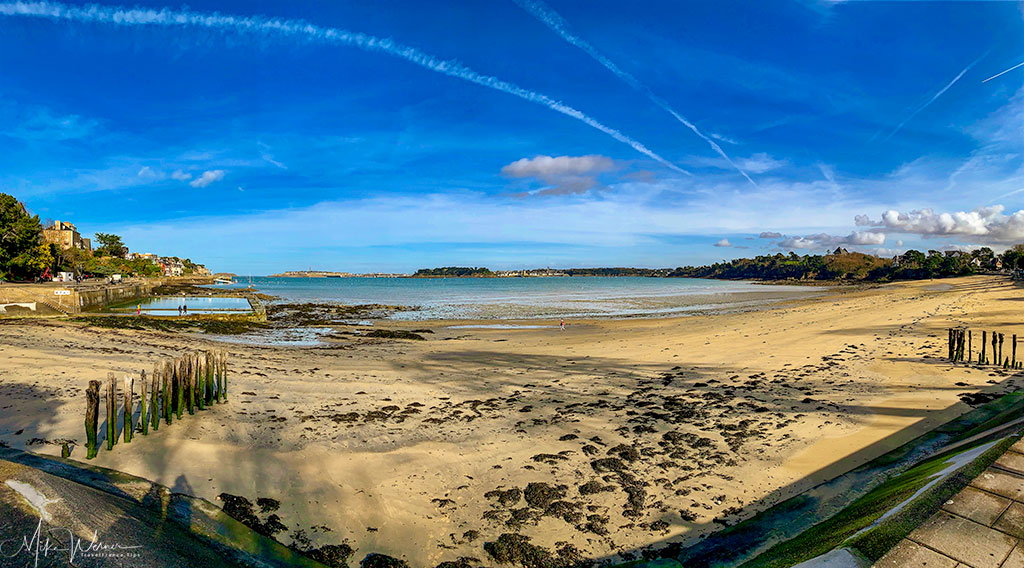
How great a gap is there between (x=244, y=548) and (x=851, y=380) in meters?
12.8

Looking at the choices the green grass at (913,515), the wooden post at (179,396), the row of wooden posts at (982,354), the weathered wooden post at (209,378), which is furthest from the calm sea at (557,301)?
the green grass at (913,515)

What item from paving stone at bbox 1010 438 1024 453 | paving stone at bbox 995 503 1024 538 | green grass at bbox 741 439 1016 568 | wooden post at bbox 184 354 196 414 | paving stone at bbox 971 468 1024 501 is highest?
paving stone at bbox 1010 438 1024 453

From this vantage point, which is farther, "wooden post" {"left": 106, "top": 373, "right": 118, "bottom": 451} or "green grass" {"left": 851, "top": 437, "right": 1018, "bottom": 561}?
"wooden post" {"left": 106, "top": 373, "right": 118, "bottom": 451}

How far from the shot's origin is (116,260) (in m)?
97.1

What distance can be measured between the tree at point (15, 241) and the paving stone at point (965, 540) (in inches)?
2276

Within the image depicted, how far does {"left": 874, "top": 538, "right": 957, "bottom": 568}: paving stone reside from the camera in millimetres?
2449

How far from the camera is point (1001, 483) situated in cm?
304

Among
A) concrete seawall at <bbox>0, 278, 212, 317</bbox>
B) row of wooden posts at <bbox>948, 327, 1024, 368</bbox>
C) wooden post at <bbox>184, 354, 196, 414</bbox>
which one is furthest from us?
concrete seawall at <bbox>0, 278, 212, 317</bbox>

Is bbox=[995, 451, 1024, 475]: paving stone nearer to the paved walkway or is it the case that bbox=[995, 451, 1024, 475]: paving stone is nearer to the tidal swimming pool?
the paved walkway

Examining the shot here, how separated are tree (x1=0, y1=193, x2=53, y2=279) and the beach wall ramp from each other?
171ft

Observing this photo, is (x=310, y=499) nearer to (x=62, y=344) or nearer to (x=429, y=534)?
(x=429, y=534)

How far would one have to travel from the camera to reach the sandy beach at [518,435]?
18.3ft

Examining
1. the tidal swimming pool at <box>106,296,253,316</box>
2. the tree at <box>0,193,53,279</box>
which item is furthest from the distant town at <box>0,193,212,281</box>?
the tidal swimming pool at <box>106,296,253,316</box>

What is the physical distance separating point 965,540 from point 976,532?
0.47 ft
